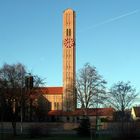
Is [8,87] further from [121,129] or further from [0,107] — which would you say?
[121,129]

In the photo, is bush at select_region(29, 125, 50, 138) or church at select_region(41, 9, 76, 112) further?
church at select_region(41, 9, 76, 112)

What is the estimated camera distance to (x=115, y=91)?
339 feet

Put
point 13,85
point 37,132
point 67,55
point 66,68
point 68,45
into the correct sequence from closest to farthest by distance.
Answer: point 37,132, point 13,85, point 66,68, point 67,55, point 68,45

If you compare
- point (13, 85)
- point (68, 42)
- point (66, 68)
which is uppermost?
point (68, 42)

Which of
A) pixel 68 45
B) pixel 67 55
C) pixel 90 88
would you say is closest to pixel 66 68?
pixel 67 55

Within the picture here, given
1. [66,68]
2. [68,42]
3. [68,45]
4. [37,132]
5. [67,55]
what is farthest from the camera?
[68,42]

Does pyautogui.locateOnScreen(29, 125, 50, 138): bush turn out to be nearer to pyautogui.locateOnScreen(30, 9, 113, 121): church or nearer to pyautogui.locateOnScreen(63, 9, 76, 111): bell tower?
pyautogui.locateOnScreen(30, 9, 113, 121): church

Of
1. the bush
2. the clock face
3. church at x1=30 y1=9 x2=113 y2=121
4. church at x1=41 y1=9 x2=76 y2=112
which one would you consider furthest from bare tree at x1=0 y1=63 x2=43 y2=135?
the clock face

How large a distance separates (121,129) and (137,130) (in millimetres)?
1730

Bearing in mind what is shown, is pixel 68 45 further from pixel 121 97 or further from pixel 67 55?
pixel 121 97

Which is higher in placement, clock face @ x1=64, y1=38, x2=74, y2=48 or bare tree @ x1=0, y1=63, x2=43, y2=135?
clock face @ x1=64, y1=38, x2=74, y2=48

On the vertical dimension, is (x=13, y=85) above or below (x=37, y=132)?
above

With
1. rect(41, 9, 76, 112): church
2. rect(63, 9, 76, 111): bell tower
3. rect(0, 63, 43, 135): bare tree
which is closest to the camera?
rect(0, 63, 43, 135): bare tree

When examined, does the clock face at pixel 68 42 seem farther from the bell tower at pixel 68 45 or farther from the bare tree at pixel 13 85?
the bare tree at pixel 13 85
